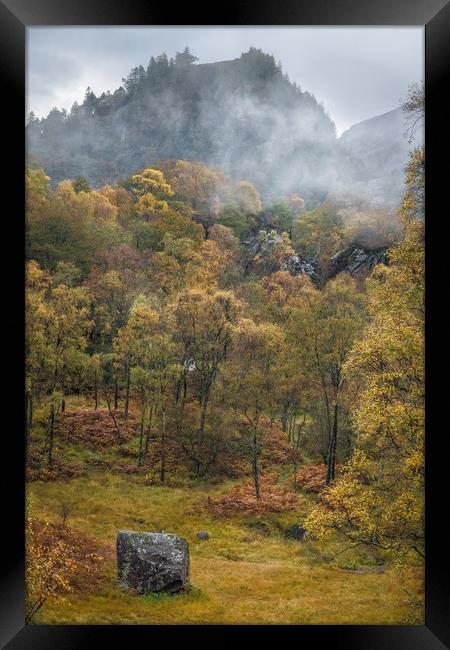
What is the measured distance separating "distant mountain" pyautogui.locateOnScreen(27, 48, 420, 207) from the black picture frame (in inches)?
22.0

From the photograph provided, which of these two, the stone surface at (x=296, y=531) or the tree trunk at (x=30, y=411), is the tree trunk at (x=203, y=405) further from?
the tree trunk at (x=30, y=411)

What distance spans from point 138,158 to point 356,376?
3.05 meters

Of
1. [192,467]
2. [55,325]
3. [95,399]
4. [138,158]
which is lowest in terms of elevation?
[192,467]

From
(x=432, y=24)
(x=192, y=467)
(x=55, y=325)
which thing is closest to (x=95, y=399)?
(x=55, y=325)

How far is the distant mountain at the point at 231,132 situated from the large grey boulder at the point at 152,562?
3.49 m

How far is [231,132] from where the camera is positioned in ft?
16.5

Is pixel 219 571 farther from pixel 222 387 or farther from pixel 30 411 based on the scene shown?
pixel 30 411

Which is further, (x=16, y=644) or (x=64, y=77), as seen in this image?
(x=64, y=77)

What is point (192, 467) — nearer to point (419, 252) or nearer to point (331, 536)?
point (331, 536)

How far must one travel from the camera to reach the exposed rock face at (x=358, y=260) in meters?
5.01

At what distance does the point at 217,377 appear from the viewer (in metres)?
5.09

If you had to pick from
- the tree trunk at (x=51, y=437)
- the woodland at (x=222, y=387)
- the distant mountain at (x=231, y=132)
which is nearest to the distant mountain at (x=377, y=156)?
the distant mountain at (x=231, y=132)

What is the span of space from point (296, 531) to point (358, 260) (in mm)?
2704

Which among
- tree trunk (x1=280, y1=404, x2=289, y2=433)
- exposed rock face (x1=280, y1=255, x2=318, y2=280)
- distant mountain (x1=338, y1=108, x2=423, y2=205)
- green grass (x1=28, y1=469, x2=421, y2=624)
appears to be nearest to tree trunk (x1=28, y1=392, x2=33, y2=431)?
green grass (x1=28, y1=469, x2=421, y2=624)
